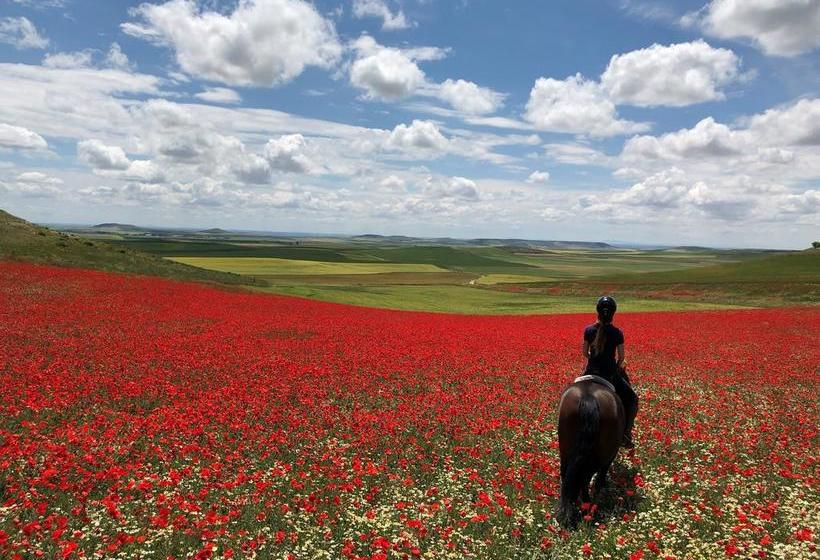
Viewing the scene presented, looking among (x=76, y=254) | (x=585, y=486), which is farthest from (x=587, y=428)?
(x=76, y=254)

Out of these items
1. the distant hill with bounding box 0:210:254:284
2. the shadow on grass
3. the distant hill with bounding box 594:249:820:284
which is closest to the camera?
the shadow on grass

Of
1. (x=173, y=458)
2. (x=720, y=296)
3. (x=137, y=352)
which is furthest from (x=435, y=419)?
(x=720, y=296)

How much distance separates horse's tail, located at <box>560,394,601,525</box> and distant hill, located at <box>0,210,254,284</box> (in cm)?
5982

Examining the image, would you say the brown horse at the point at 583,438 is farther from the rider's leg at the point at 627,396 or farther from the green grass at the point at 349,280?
the green grass at the point at 349,280

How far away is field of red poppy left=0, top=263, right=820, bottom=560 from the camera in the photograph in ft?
27.9

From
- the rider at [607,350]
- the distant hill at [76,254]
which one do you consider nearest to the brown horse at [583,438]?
the rider at [607,350]

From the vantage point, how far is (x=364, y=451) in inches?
502

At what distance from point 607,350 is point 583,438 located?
8.23 feet

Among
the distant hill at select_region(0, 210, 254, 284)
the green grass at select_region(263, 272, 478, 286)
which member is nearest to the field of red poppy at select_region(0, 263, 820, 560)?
the distant hill at select_region(0, 210, 254, 284)

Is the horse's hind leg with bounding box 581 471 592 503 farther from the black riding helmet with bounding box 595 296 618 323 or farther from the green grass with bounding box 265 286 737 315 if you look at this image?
the green grass with bounding box 265 286 737 315

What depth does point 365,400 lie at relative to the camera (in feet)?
56.9

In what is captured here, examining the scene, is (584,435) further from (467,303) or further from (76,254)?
(76,254)

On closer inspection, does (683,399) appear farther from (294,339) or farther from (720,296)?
(720,296)

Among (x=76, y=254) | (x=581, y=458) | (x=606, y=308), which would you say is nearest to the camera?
(x=581, y=458)
